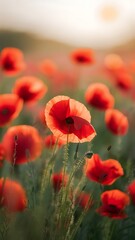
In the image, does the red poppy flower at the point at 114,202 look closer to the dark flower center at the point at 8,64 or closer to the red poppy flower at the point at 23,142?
the red poppy flower at the point at 23,142

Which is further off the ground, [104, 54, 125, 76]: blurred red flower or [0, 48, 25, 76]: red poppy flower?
[0, 48, 25, 76]: red poppy flower

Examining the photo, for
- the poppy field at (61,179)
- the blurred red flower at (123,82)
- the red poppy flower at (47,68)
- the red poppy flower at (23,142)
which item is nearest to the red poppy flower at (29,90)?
the poppy field at (61,179)

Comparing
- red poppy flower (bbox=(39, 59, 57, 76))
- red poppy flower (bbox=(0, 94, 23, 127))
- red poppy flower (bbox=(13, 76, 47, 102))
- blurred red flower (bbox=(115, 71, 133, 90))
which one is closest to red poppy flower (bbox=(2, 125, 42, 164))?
red poppy flower (bbox=(0, 94, 23, 127))

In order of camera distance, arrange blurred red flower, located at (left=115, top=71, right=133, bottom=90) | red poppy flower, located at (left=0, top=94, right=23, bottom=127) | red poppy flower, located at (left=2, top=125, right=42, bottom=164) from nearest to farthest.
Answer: red poppy flower, located at (left=2, top=125, right=42, bottom=164) < red poppy flower, located at (left=0, top=94, right=23, bottom=127) < blurred red flower, located at (left=115, top=71, right=133, bottom=90)

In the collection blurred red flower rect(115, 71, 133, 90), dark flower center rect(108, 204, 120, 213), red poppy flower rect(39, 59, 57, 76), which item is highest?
dark flower center rect(108, 204, 120, 213)

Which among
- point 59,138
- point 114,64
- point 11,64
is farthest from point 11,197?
point 114,64

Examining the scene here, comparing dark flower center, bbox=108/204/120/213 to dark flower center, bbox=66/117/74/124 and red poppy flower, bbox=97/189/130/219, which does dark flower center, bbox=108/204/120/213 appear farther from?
dark flower center, bbox=66/117/74/124

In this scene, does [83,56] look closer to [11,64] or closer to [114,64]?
[114,64]
